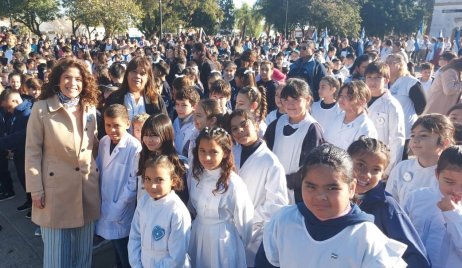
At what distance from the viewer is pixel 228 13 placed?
199 feet

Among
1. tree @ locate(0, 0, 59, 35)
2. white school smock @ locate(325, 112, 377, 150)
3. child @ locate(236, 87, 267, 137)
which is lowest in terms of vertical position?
white school smock @ locate(325, 112, 377, 150)

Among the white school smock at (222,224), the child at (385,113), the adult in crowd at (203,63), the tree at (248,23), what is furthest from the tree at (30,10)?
the white school smock at (222,224)

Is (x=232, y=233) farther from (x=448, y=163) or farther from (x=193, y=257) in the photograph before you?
(x=448, y=163)

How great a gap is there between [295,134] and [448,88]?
2.00 m

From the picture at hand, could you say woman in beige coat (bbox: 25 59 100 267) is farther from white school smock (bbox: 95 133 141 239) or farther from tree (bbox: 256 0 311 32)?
tree (bbox: 256 0 311 32)

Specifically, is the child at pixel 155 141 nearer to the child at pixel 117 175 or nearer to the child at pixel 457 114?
the child at pixel 117 175

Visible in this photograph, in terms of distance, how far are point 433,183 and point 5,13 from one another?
112 ft

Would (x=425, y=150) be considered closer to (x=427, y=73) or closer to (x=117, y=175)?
(x=117, y=175)

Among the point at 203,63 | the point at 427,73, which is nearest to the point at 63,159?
the point at 203,63

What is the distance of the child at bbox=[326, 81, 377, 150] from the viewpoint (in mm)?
3576

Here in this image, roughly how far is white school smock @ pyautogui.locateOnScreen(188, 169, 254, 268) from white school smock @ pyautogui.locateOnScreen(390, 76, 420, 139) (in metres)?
2.89

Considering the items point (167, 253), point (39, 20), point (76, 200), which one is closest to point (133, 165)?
point (76, 200)

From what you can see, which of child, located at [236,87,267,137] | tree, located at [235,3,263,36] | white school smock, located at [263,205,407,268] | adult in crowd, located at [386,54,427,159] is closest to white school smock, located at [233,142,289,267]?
white school smock, located at [263,205,407,268]

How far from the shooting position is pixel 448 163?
2160mm
